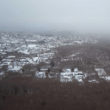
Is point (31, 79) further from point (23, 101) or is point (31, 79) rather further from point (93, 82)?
point (93, 82)

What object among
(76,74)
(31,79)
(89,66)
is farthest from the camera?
(89,66)

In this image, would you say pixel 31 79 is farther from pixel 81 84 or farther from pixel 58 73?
pixel 81 84

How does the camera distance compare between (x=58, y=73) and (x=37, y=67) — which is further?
(x=37, y=67)

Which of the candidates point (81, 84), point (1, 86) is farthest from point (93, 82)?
point (1, 86)

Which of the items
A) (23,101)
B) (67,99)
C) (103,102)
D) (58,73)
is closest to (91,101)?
(103,102)

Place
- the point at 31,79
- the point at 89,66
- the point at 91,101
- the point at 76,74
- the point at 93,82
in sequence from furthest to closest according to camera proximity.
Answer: the point at 89,66 → the point at 76,74 → the point at 31,79 → the point at 93,82 → the point at 91,101

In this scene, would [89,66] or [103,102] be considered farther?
[89,66]

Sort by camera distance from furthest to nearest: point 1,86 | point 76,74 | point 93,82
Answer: point 76,74 < point 93,82 < point 1,86

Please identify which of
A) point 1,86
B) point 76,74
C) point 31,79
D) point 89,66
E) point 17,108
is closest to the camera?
point 17,108
